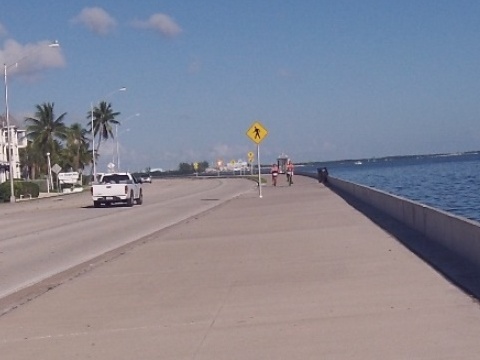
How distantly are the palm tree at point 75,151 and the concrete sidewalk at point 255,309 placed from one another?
11007 centimetres

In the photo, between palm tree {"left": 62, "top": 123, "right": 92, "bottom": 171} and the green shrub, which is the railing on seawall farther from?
palm tree {"left": 62, "top": 123, "right": 92, "bottom": 171}

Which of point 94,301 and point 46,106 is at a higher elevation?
point 46,106

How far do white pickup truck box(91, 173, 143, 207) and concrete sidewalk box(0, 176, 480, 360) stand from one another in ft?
88.8

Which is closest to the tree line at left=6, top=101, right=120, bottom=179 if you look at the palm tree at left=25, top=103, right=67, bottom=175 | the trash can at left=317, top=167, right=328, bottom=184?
the palm tree at left=25, top=103, right=67, bottom=175

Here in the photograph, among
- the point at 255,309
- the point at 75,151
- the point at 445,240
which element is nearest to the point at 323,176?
the point at 445,240

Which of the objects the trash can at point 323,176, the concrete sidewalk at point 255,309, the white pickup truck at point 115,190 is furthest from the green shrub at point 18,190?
the concrete sidewalk at point 255,309

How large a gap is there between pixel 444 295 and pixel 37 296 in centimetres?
627

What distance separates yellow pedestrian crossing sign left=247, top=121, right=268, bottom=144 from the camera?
48312mm

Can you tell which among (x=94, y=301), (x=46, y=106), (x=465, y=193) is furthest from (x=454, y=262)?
(x=46, y=106)

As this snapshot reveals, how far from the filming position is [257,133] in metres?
48.5

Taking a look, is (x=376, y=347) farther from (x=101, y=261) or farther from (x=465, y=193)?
(x=465, y=193)

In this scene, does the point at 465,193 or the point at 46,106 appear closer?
the point at 465,193

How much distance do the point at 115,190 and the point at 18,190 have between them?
3199cm

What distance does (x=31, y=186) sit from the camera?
81500mm
